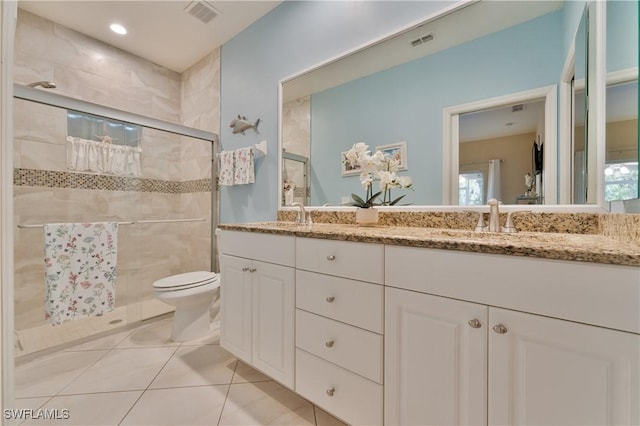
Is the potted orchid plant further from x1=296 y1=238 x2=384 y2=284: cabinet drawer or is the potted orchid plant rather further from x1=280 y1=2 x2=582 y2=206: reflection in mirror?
x1=296 y1=238 x2=384 y2=284: cabinet drawer

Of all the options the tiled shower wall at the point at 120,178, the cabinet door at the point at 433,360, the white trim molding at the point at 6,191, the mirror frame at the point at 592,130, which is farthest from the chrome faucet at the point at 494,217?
the tiled shower wall at the point at 120,178

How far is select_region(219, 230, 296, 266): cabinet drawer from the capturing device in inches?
49.9

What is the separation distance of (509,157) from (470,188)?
21cm

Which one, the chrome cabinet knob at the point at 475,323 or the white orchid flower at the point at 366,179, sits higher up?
the white orchid flower at the point at 366,179

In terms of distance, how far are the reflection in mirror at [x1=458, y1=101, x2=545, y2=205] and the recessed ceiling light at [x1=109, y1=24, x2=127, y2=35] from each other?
9.42 ft

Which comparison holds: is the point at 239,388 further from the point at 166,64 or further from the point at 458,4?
the point at 166,64

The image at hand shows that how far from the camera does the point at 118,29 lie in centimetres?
237

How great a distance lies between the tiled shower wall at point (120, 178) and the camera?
2.10 meters

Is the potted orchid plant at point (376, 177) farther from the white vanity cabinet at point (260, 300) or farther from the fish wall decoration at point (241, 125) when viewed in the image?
the fish wall decoration at point (241, 125)

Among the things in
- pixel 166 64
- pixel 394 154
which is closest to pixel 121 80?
pixel 166 64

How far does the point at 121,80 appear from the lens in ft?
8.69

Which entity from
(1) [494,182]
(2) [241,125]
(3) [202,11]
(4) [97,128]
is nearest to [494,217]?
(1) [494,182]

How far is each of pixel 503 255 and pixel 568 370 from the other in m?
0.30

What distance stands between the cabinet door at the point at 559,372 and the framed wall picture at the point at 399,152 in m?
0.95
